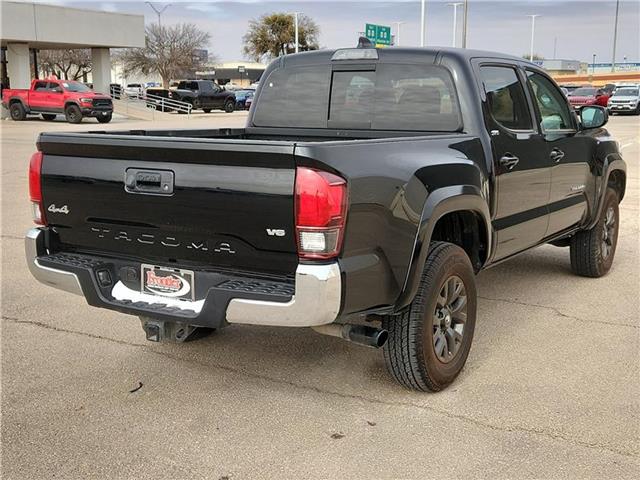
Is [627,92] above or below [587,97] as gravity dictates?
above

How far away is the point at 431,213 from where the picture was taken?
148 inches

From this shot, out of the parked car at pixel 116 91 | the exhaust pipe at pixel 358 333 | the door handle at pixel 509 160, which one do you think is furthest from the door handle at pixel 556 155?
the parked car at pixel 116 91

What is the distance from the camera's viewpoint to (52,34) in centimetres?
3812

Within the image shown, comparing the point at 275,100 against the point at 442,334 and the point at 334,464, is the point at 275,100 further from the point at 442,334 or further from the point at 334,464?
the point at 334,464

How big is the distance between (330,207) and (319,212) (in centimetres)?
5

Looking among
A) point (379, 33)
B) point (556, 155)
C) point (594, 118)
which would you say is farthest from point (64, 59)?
point (556, 155)

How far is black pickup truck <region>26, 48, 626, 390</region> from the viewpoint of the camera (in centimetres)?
321

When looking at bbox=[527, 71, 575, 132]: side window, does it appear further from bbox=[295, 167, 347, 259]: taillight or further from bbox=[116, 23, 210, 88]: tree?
bbox=[116, 23, 210, 88]: tree

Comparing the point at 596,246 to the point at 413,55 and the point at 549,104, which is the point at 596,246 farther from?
the point at 413,55

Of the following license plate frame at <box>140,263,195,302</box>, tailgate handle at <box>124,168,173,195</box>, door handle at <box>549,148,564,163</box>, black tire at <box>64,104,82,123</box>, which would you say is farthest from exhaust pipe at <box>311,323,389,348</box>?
black tire at <box>64,104,82,123</box>

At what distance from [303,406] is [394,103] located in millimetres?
2104

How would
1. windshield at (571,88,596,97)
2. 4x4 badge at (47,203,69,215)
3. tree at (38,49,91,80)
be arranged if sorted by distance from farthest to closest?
1. tree at (38,49,91,80)
2. windshield at (571,88,596,97)
3. 4x4 badge at (47,203,69,215)

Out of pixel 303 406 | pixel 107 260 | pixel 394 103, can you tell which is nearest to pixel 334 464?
pixel 303 406

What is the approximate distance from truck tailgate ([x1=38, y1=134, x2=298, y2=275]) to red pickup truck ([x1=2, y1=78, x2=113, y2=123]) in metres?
28.7
